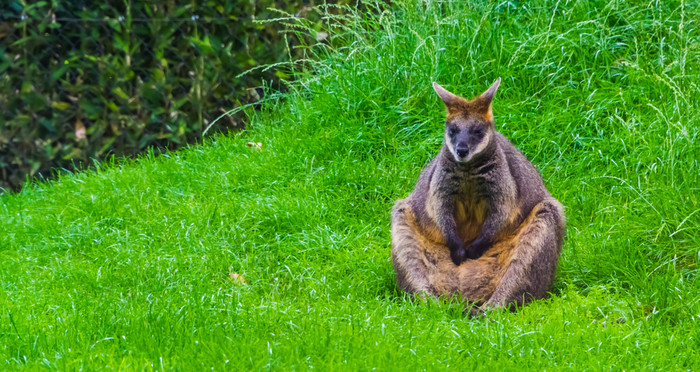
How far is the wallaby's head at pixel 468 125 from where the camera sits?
526 cm

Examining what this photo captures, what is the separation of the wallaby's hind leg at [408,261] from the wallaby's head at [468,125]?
1.92 feet

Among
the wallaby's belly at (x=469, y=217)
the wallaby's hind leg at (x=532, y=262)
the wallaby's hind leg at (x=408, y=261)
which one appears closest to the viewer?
the wallaby's hind leg at (x=532, y=262)

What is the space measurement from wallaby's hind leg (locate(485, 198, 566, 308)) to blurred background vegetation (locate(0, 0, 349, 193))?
150 inches

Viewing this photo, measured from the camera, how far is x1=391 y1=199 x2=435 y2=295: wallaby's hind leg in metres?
5.32

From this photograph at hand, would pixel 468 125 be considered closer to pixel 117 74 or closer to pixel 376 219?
pixel 376 219

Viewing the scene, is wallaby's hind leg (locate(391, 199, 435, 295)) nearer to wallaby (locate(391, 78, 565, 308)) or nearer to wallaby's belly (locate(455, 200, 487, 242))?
wallaby (locate(391, 78, 565, 308))

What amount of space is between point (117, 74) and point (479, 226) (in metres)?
4.56

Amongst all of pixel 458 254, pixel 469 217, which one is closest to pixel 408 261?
pixel 458 254

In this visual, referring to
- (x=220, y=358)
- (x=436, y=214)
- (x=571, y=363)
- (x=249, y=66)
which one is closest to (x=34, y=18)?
(x=249, y=66)

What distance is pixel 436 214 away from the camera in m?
5.45

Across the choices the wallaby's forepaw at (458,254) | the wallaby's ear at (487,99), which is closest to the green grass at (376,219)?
the wallaby's forepaw at (458,254)

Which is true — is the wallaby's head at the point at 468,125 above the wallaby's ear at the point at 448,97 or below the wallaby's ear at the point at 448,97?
below

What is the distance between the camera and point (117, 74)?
28.0 feet

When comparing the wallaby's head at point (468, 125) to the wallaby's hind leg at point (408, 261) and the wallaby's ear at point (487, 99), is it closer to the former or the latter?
the wallaby's ear at point (487, 99)
